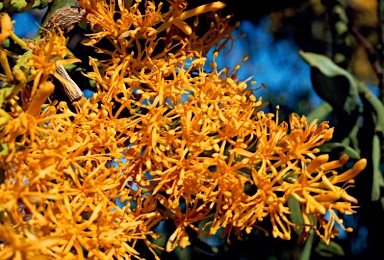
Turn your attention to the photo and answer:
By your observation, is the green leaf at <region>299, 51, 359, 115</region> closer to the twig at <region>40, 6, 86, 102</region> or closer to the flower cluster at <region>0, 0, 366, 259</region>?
the flower cluster at <region>0, 0, 366, 259</region>

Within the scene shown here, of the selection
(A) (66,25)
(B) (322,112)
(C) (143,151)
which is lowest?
(B) (322,112)

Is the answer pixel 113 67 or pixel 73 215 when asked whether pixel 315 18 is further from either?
pixel 73 215

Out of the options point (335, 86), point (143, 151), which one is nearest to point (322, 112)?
point (335, 86)

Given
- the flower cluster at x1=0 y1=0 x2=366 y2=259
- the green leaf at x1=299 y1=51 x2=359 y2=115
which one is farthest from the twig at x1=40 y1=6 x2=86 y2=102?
the green leaf at x1=299 y1=51 x2=359 y2=115

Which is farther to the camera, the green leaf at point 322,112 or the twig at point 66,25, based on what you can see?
the green leaf at point 322,112

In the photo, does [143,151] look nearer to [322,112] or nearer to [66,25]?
[66,25]

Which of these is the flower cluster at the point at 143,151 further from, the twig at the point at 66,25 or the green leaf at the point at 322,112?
the green leaf at the point at 322,112

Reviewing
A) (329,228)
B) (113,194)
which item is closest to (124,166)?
(113,194)

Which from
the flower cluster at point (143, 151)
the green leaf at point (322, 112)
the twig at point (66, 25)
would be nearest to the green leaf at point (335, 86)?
the green leaf at point (322, 112)
